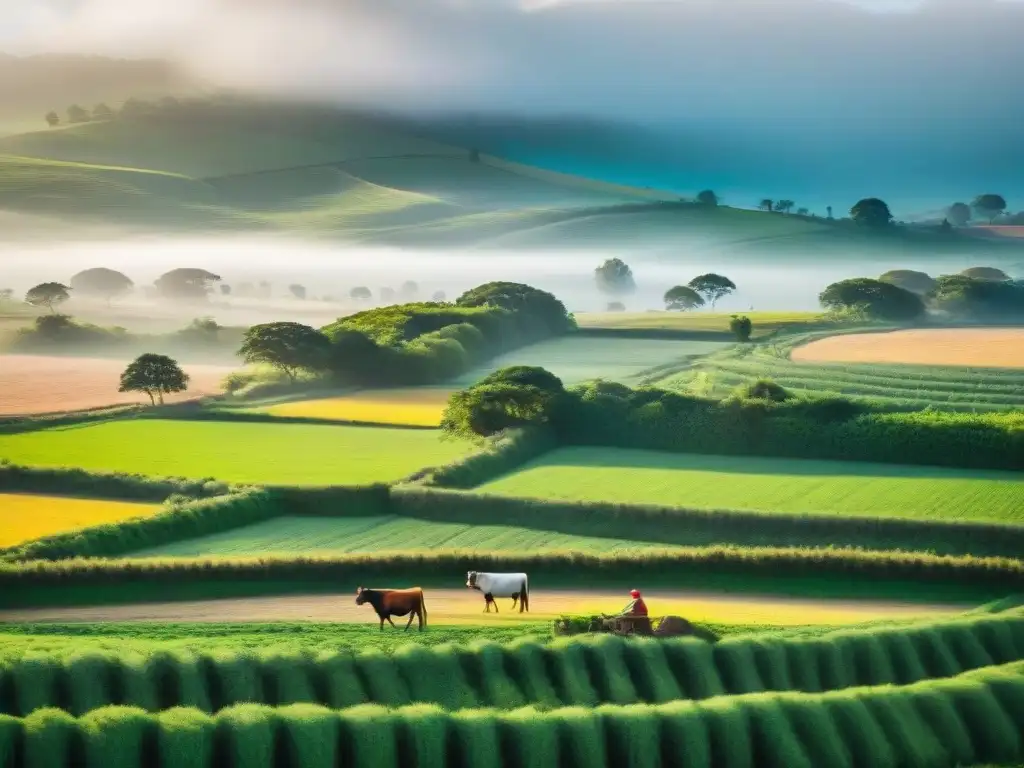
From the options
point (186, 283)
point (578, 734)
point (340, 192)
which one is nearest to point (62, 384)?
point (186, 283)

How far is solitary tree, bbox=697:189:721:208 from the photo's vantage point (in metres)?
37.9

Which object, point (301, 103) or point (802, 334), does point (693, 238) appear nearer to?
point (802, 334)

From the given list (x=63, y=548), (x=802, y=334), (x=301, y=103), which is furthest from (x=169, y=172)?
(x=802, y=334)

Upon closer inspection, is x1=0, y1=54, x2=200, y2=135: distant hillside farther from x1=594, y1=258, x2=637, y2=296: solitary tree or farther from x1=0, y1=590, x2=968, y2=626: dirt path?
x1=0, y1=590, x2=968, y2=626: dirt path

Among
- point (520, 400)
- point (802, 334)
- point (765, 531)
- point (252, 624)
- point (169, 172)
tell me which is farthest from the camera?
point (802, 334)

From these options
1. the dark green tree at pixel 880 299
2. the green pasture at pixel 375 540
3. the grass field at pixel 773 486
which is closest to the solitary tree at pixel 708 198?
the dark green tree at pixel 880 299

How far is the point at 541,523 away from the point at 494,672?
8.03 meters

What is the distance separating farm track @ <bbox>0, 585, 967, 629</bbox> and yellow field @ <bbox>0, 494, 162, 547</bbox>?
3.06 metres

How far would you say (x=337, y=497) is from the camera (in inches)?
936

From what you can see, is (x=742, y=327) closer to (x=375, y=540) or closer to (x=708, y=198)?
(x=708, y=198)

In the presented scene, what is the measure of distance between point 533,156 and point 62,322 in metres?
12.1

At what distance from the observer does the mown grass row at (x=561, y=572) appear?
64.2 feet

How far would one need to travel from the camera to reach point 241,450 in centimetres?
2708

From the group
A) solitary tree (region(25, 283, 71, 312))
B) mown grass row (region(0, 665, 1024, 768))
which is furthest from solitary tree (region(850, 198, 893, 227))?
mown grass row (region(0, 665, 1024, 768))
